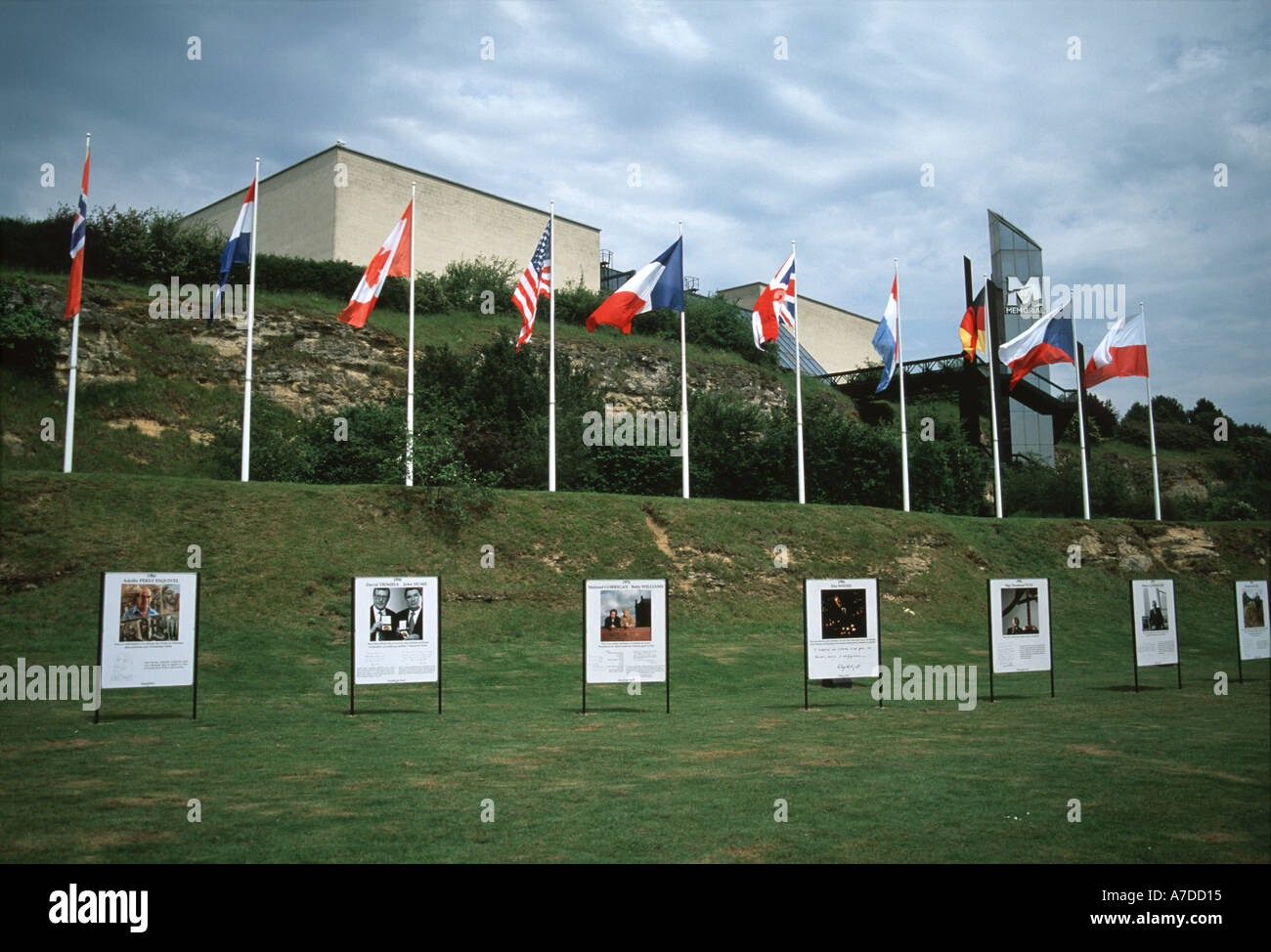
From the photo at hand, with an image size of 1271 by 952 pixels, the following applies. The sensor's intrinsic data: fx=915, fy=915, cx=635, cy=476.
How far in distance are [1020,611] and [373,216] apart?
41.7 m

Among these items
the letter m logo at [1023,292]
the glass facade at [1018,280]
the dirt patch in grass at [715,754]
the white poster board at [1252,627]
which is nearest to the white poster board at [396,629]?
the dirt patch in grass at [715,754]

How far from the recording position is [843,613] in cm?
1573

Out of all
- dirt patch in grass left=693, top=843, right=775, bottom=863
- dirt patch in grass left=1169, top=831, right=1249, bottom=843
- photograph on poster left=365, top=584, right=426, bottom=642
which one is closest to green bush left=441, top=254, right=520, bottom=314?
photograph on poster left=365, top=584, right=426, bottom=642

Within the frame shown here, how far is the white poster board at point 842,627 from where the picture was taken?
15.5 meters

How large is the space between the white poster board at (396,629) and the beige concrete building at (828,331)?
194 ft

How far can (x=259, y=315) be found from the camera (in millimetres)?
41156

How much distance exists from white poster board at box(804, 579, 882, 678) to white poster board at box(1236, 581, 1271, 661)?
24.4ft

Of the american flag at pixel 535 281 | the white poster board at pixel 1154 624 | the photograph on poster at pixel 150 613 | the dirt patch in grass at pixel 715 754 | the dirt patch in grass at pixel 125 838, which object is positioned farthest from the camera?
the american flag at pixel 535 281

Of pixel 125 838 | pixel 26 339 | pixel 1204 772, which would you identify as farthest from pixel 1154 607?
pixel 26 339

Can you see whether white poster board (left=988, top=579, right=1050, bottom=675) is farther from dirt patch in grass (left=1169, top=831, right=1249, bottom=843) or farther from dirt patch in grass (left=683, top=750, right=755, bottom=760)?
dirt patch in grass (left=1169, top=831, right=1249, bottom=843)

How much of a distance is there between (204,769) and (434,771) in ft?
8.07

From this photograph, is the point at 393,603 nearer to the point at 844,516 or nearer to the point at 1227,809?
the point at 1227,809

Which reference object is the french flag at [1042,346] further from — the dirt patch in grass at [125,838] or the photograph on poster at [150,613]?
the dirt patch in grass at [125,838]
